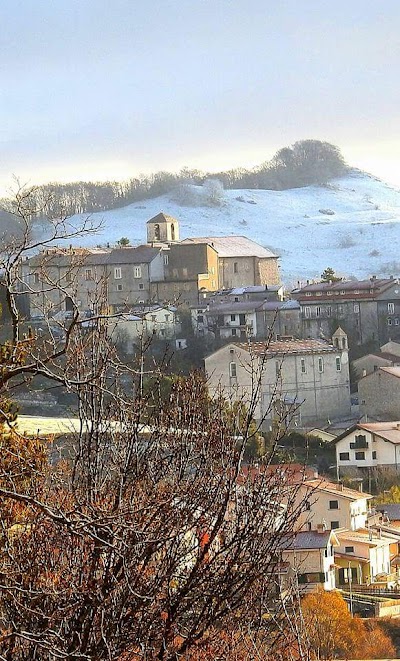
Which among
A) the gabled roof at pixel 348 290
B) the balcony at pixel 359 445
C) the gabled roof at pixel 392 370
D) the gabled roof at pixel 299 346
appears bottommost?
the balcony at pixel 359 445

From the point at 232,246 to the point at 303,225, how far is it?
35.5m

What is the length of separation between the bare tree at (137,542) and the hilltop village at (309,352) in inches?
280

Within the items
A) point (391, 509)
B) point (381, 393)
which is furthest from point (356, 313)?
point (391, 509)

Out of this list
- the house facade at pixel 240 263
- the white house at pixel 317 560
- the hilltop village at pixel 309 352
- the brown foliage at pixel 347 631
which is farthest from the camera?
the house facade at pixel 240 263

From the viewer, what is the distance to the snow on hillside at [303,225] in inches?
2953

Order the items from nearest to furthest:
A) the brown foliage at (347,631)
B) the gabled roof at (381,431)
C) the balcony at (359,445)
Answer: the brown foliage at (347,631)
the balcony at (359,445)
the gabled roof at (381,431)

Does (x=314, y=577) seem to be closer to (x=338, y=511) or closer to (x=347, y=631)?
(x=338, y=511)

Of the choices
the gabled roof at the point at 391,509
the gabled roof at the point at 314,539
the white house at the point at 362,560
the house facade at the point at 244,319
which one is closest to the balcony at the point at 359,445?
the gabled roof at the point at 391,509

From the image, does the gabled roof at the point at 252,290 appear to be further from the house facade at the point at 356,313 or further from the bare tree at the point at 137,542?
the bare tree at the point at 137,542

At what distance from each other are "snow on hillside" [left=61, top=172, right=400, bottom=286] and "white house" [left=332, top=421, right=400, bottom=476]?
124 feet

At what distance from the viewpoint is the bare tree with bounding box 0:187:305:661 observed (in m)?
4.32

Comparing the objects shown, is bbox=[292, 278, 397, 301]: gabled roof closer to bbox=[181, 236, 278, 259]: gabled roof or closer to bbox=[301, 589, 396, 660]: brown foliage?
bbox=[181, 236, 278, 259]: gabled roof

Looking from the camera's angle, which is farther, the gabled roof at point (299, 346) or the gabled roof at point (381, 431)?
the gabled roof at point (299, 346)

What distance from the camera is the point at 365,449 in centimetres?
2658
